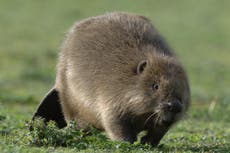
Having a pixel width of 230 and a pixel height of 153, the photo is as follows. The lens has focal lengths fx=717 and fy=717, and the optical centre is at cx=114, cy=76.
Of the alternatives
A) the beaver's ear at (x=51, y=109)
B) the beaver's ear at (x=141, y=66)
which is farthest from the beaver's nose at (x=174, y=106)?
the beaver's ear at (x=51, y=109)

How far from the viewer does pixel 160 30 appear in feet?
87.1

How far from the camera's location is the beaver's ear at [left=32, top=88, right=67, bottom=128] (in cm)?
1055

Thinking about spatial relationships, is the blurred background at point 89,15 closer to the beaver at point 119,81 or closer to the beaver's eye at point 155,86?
the beaver at point 119,81

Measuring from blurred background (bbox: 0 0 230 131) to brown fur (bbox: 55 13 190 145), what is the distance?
12.0ft

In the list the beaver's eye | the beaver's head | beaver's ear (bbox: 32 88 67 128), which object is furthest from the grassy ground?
the beaver's eye

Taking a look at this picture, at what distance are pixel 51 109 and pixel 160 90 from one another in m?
2.28

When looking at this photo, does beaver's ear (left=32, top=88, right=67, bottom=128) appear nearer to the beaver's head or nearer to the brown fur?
the brown fur

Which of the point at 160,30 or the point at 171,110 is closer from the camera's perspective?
the point at 171,110

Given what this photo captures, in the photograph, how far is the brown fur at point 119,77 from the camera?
9.19m

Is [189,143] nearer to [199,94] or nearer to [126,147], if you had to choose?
[126,147]

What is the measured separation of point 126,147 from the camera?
336 inches

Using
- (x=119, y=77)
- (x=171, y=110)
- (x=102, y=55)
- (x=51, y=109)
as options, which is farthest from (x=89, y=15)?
(x=171, y=110)

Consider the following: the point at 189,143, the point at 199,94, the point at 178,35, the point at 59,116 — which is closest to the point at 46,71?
the point at 199,94

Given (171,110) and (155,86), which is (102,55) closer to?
(155,86)
